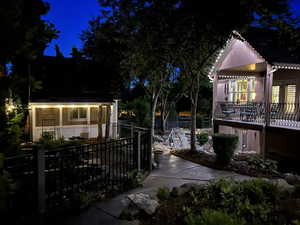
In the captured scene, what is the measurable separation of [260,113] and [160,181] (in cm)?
747

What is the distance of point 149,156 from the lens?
7781mm

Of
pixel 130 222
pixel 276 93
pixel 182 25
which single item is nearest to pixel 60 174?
pixel 130 222

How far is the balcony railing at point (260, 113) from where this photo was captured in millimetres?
10708

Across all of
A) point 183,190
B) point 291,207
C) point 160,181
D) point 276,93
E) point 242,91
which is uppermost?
point 242,91

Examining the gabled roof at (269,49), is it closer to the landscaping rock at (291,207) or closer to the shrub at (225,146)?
the shrub at (225,146)

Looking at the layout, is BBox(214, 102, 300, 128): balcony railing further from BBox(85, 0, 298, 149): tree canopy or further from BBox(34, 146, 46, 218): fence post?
BBox(34, 146, 46, 218): fence post

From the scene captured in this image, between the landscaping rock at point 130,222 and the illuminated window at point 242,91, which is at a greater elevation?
the illuminated window at point 242,91

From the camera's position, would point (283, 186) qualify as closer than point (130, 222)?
No

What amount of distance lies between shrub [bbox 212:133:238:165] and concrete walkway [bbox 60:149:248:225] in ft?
2.16

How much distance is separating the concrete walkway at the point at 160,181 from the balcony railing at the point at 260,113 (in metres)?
4.70

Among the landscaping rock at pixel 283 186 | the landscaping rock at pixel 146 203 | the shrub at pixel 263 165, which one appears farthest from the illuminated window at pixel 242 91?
the landscaping rock at pixel 146 203

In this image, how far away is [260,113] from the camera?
460 inches

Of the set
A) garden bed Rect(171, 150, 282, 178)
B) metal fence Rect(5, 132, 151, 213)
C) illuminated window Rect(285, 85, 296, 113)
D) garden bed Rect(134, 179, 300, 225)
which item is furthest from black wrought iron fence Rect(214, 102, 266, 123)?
garden bed Rect(134, 179, 300, 225)

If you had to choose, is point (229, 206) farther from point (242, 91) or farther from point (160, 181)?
point (242, 91)
